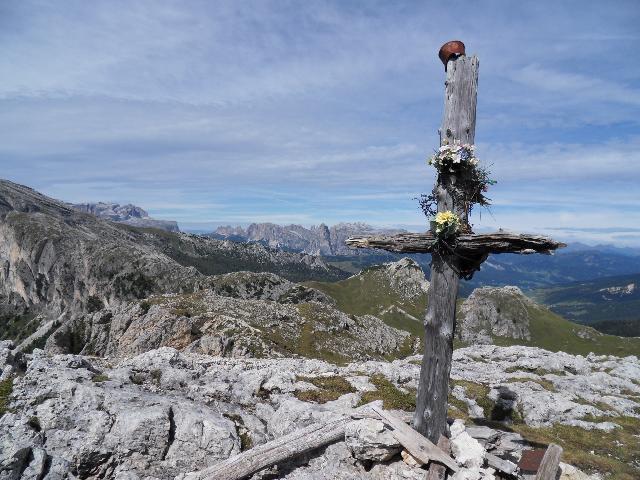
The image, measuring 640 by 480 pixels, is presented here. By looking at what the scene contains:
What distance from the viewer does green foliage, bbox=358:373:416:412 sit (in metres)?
20.6

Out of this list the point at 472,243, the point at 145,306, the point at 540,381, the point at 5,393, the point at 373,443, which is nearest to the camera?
the point at 472,243

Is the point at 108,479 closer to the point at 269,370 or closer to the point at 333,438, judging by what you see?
the point at 333,438

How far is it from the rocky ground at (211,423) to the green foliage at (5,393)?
0.06 m

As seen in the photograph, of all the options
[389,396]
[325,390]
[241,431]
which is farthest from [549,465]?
[325,390]

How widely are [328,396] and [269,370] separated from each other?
437 centimetres

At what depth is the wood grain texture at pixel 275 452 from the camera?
39.2 feet

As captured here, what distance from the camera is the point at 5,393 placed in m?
14.6

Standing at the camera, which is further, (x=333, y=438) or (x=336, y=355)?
(x=336, y=355)

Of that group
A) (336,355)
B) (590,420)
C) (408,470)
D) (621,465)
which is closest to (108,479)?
(408,470)

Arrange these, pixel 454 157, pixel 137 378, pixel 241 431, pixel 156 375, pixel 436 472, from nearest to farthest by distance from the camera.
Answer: pixel 436 472 < pixel 454 157 < pixel 241 431 < pixel 137 378 < pixel 156 375

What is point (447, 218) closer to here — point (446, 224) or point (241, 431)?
point (446, 224)

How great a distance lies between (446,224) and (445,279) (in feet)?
6.11

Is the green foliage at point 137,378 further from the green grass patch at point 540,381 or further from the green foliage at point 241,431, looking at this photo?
the green grass patch at point 540,381

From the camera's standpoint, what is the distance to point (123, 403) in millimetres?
15281
